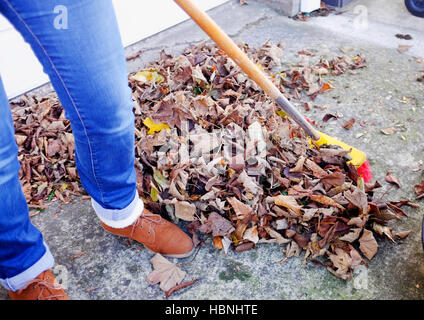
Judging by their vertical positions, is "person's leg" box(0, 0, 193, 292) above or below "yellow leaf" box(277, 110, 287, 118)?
above

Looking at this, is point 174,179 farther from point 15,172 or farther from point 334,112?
point 334,112

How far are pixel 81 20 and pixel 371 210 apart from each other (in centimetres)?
147

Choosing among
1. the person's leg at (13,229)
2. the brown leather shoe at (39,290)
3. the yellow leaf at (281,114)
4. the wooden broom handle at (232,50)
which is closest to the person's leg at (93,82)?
the person's leg at (13,229)

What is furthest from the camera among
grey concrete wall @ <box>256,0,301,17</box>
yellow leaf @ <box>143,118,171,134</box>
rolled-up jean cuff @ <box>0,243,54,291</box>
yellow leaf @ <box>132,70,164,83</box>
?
grey concrete wall @ <box>256,0,301,17</box>

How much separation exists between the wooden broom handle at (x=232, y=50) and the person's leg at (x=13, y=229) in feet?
2.98

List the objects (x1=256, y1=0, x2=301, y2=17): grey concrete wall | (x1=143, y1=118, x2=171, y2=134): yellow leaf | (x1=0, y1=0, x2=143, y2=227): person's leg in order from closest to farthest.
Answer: (x1=0, y1=0, x2=143, y2=227): person's leg, (x1=143, y1=118, x2=171, y2=134): yellow leaf, (x1=256, y1=0, x2=301, y2=17): grey concrete wall

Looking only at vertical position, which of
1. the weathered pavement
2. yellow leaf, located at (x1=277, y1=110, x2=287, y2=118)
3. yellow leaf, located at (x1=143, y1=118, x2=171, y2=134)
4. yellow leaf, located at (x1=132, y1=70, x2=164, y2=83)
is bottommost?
the weathered pavement

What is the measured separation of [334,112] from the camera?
2.47 meters

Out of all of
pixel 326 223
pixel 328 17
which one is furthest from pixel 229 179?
pixel 328 17

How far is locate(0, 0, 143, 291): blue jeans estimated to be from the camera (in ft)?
3.20

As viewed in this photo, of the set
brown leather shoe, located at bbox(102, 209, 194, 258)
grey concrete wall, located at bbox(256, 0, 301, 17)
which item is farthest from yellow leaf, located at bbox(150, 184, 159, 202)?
grey concrete wall, located at bbox(256, 0, 301, 17)

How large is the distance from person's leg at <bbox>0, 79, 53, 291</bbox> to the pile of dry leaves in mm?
631

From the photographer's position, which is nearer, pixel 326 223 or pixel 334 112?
pixel 326 223

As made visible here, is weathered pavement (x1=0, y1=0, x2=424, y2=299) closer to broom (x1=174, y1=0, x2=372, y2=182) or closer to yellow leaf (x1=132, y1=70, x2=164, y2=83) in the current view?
broom (x1=174, y1=0, x2=372, y2=182)
